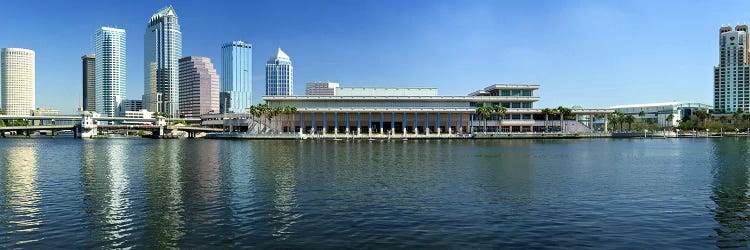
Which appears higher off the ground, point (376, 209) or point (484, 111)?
point (484, 111)

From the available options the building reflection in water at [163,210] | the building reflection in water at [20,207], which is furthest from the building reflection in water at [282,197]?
the building reflection in water at [20,207]

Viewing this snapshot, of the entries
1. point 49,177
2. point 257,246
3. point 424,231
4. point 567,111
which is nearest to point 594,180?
point 424,231

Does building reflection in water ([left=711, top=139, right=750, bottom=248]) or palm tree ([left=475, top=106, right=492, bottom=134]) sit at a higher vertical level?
palm tree ([left=475, top=106, right=492, bottom=134])

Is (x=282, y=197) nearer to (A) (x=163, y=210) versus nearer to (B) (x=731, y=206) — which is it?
(A) (x=163, y=210)

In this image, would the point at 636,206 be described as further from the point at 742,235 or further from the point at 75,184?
the point at 75,184

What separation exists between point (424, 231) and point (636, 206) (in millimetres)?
15775

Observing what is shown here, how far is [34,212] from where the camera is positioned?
1200 inches

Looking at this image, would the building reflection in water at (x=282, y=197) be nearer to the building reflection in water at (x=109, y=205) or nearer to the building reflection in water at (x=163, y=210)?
the building reflection in water at (x=163, y=210)

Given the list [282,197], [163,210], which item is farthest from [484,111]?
[163,210]

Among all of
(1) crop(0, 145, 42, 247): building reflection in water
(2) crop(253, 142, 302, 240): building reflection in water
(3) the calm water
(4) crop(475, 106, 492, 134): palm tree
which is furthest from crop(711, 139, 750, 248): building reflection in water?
A: (4) crop(475, 106, 492, 134): palm tree

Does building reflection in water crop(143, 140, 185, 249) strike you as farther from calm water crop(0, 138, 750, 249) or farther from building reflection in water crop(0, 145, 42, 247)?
building reflection in water crop(0, 145, 42, 247)

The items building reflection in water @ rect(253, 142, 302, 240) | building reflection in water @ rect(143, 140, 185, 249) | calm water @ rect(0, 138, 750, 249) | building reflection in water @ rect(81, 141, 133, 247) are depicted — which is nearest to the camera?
calm water @ rect(0, 138, 750, 249)

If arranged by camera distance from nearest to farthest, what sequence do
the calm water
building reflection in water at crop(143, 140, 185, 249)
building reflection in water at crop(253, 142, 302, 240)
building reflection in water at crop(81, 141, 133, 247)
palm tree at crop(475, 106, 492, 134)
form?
the calm water
building reflection in water at crop(143, 140, 185, 249)
building reflection in water at crop(81, 141, 133, 247)
building reflection in water at crop(253, 142, 302, 240)
palm tree at crop(475, 106, 492, 134)

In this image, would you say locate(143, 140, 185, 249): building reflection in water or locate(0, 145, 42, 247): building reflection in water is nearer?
locate(143, 140, 185, 249): building reflection in water
